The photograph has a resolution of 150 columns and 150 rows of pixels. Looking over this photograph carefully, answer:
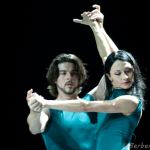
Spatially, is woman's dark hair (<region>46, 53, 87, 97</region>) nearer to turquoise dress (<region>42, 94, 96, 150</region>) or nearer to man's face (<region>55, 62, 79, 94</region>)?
man's face (<region>55, 62, 79, 94</region>)

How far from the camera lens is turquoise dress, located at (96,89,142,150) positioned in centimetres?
264

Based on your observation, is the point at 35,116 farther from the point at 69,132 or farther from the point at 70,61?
the point at 70,61

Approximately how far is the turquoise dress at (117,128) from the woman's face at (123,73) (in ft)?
0.15

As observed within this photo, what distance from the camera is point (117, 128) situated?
2.64m

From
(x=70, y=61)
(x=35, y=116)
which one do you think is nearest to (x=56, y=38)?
(x=70, y=61)

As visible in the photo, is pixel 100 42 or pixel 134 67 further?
pixel 100 42

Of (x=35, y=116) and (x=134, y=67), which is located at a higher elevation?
(x=134, y=67)

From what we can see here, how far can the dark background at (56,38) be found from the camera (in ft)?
14.2

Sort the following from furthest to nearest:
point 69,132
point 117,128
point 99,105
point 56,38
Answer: point 56,38, point 69,132, point 117,128, point 99,105

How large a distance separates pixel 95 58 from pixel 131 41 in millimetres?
311

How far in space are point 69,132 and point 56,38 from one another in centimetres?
157

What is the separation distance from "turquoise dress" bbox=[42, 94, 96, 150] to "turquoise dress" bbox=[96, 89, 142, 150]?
228 millimetres

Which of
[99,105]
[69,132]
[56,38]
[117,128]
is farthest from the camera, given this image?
[56,38]

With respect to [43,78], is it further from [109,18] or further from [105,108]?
[105,108]
